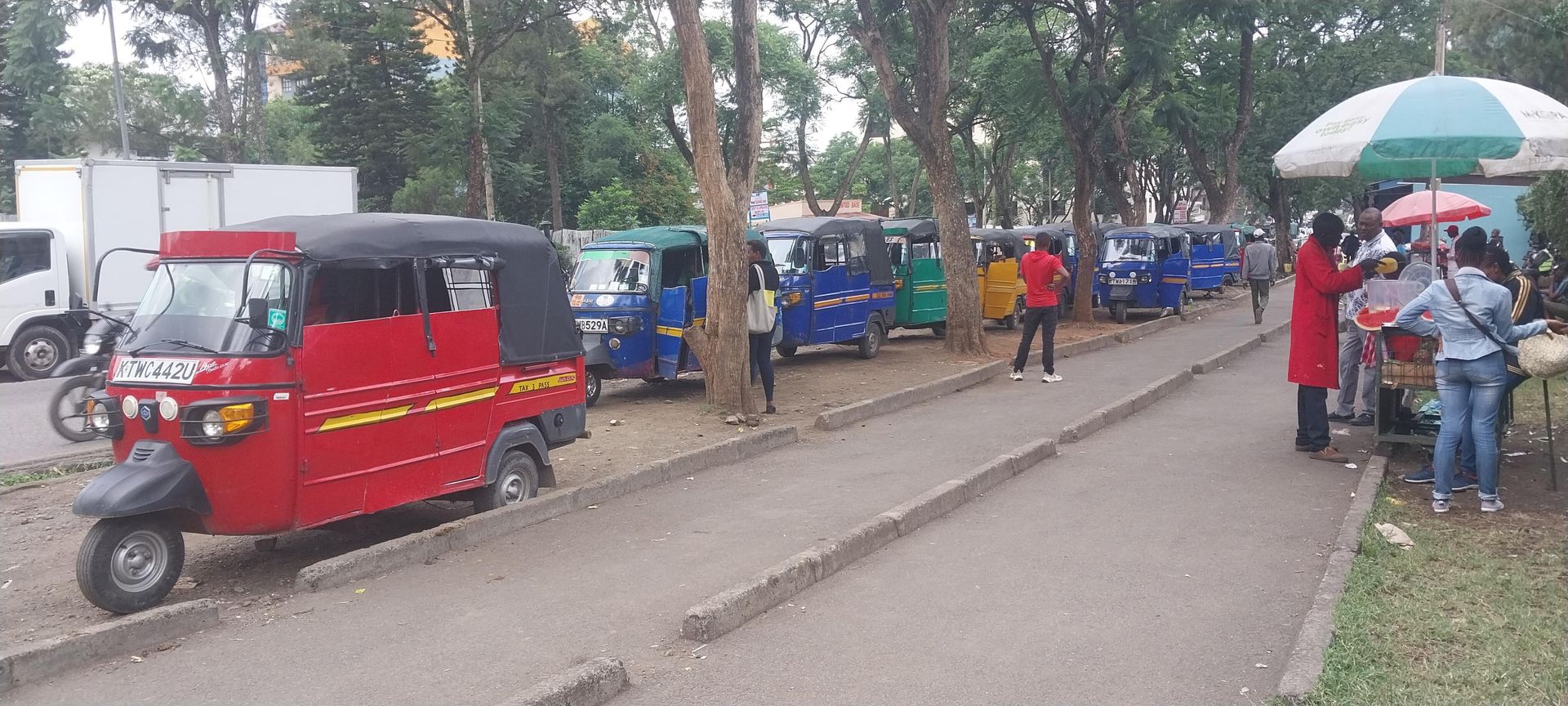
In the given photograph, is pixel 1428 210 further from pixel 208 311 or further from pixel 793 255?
pixel 208 311

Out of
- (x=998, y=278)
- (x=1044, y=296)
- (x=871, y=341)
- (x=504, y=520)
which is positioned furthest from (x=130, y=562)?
(x=998, y=278)

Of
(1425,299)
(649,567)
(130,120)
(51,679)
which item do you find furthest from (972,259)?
(130,120)

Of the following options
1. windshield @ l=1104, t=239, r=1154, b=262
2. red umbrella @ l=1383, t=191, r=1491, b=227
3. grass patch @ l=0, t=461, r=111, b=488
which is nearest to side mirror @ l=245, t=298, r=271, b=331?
grass patch @ l=0, t=461, r=111, b=488

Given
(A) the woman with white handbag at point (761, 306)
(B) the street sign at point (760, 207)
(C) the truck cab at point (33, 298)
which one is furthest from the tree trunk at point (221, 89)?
(A) the woman with white handbag at point (761, 306)

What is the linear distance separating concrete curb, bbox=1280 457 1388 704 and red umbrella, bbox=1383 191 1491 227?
8.99m

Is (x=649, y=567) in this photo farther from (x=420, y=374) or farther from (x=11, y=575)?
(x=11, y=575)

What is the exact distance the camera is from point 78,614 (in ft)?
20.2

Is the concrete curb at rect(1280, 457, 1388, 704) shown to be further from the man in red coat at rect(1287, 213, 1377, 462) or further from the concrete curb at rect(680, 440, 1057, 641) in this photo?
the concrete curb at rect(680, 440, 1057, 641)

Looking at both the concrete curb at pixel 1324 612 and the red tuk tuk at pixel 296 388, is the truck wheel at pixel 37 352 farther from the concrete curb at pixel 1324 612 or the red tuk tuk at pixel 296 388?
the concrete curb at pixel 1324 612

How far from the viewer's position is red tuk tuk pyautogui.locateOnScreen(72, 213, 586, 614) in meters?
6.10

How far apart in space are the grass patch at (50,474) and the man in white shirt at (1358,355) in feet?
39.0

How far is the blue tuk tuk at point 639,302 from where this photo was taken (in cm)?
1312

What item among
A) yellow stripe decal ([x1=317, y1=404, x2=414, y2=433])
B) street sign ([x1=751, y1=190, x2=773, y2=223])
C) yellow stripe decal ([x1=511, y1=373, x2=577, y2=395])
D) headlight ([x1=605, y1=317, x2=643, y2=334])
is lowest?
yellow stripe decal ([x1=317, y1=404, x2=414, y2=433])

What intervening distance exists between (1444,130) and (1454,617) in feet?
13.8
